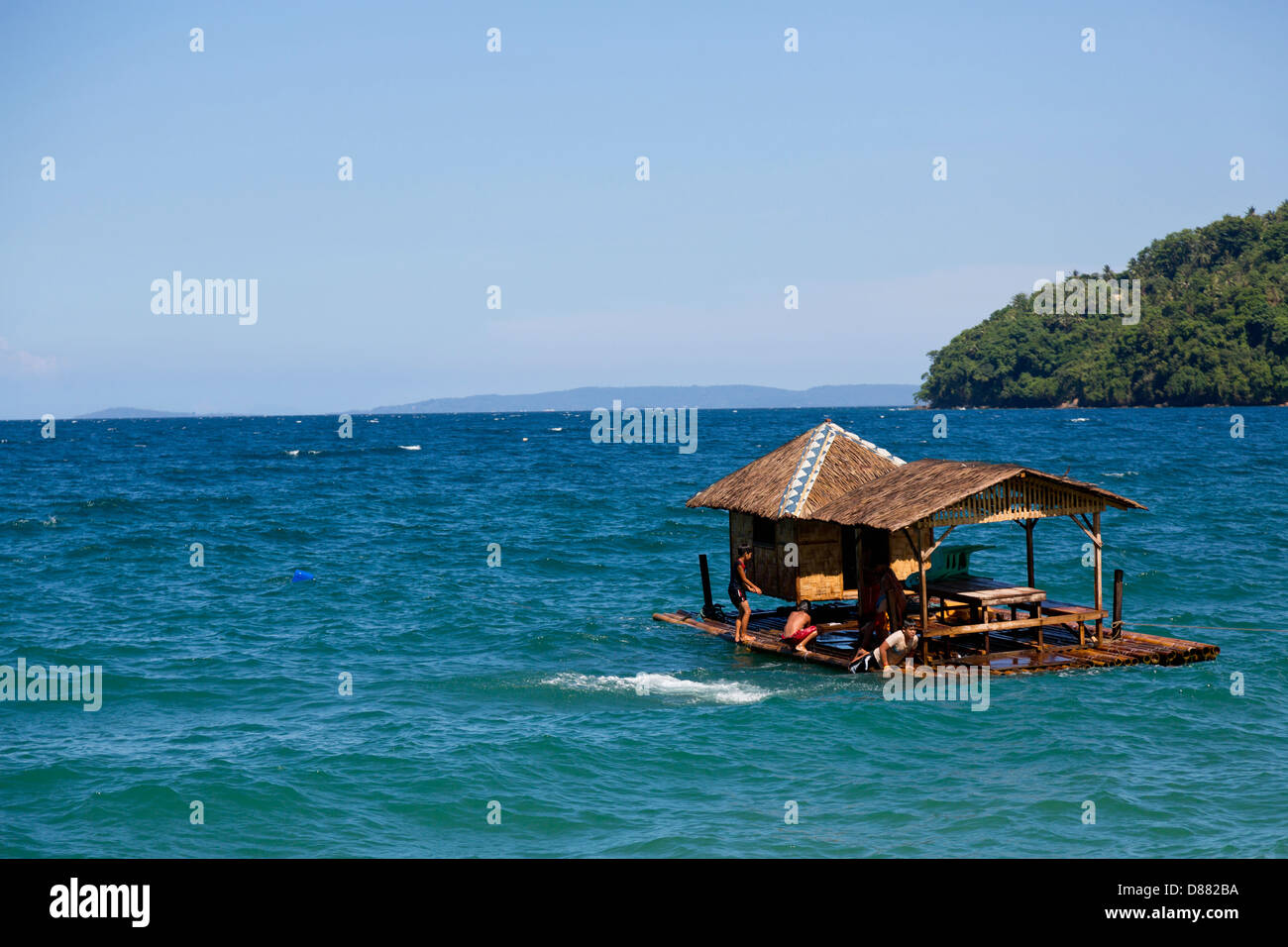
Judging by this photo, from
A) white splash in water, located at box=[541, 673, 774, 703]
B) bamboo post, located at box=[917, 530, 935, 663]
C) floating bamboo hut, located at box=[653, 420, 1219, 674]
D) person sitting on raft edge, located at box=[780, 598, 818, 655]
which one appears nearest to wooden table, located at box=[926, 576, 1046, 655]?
floating bamboo hut, located at box=[653, 420, 1219, 674]

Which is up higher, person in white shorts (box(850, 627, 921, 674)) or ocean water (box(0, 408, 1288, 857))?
person in white shorts (box(850, 627, 921, 674))

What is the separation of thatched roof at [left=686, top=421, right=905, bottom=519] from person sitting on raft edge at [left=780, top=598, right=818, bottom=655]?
2.05m

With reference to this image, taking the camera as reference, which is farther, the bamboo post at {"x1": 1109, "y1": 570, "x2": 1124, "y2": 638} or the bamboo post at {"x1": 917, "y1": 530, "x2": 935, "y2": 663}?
the bamboo post at {"x1": 1109, "y1": 570, "x2": 1124, "y2": 638}

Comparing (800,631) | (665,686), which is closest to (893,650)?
(800,631)

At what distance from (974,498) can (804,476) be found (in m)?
4.12

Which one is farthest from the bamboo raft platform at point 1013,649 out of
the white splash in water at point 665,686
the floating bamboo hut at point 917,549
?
the white splash in water at point 665,686

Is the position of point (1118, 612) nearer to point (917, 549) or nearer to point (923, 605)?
point (923, 605)

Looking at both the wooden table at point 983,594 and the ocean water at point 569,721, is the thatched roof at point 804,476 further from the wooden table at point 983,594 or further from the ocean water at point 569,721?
the ocean water at point 569,721

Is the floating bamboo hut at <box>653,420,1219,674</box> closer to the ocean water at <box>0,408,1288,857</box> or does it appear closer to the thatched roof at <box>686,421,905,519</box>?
the thatched roof at <box>686,421,905,519</box>

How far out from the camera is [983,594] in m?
21.1

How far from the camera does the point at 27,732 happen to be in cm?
1928

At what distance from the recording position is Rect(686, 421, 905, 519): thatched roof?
75.3 ft
